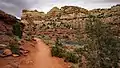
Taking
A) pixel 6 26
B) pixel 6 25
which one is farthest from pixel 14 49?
pixel 6 25

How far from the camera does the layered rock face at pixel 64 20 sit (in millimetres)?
81269

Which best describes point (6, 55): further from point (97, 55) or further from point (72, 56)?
point (97, 55)

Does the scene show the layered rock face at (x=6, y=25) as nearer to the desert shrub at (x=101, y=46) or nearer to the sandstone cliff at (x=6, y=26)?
the sandstone cliff at (x=6, y=26)

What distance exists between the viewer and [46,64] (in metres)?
19.4

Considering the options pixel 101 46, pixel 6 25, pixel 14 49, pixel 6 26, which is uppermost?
pixel 6 25

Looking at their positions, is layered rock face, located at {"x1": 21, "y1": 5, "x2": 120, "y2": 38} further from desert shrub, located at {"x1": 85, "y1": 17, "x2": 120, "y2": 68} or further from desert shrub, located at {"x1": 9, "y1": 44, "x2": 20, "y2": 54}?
desert shrub, located at {"x1": 85, "y1": 17, "x2": 120, "y2": 68}

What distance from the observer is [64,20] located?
106 m

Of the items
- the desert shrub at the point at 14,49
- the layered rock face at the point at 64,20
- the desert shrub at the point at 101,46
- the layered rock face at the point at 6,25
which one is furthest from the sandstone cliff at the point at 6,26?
the layered rock face at the point at 64,20

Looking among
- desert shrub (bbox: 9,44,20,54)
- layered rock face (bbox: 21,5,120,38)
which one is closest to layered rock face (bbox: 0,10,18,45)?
desert shrub (bbox: 9,44,20,54)

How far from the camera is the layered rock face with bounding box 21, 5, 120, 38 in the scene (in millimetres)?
81269

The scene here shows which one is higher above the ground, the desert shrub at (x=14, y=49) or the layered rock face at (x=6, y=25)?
the layered rock face at (x=6, y=25)

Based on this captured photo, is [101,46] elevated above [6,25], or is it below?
below

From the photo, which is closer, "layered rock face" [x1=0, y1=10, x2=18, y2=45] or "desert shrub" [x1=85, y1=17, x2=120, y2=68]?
"desert shrub" [x1=85, y1=17, x2=120, y2=68]

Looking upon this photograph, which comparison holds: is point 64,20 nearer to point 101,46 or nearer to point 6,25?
point 6,25
